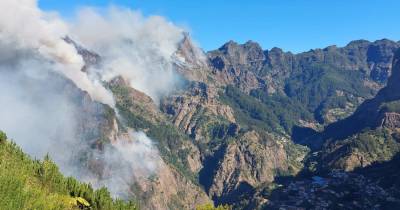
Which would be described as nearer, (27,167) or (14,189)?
(14,189)

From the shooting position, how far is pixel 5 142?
9125cm

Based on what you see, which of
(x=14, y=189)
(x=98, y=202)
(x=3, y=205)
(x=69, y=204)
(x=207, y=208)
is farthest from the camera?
(x=207, y=208)

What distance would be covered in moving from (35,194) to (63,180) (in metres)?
22.1

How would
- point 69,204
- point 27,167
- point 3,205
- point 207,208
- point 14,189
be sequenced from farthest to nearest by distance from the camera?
point 207,208, point 27,167, point 69,204, point 14,189, point 3,205

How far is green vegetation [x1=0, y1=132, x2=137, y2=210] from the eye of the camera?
6153cm

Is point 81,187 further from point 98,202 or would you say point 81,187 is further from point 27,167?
point 27,167

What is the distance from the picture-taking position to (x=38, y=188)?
74688 mm

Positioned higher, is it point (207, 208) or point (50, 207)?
point (207, 208)

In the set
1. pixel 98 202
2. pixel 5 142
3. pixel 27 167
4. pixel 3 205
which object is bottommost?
pixel 3 205

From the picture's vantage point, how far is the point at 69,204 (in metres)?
76.6

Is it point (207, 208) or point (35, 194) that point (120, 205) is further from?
point (207, 208)

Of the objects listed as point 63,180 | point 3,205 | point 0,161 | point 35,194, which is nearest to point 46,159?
point 63,180

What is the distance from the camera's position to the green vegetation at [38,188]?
61.5 meters

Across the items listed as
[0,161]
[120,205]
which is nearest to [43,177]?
[0,161]
